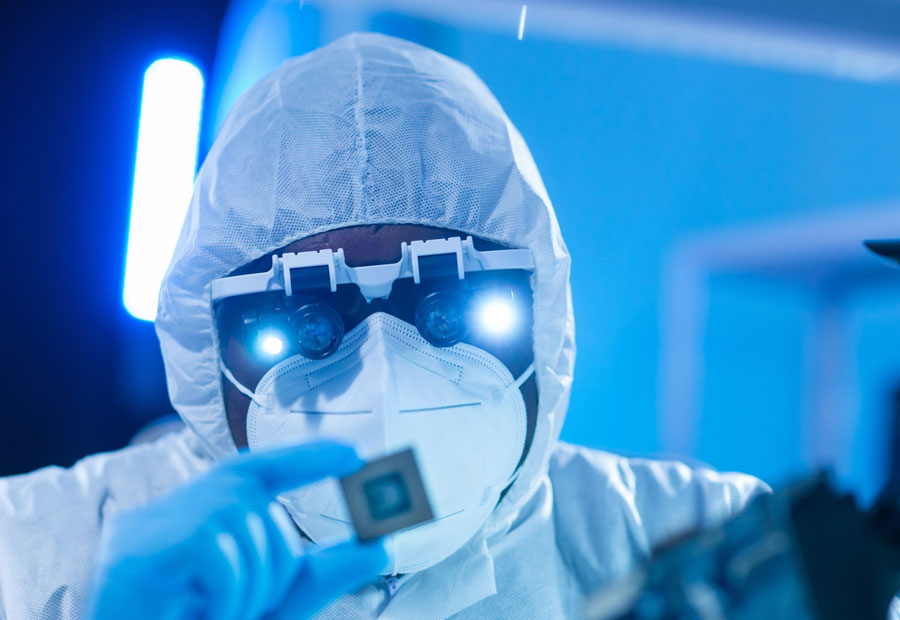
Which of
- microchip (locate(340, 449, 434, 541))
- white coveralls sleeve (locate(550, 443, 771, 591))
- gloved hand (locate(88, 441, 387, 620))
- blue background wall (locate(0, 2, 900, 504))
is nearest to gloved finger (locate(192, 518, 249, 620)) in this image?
gloved hand (locate(88, 441, 387, 620))

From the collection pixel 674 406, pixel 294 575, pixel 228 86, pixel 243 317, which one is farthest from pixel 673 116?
pixel 294 575

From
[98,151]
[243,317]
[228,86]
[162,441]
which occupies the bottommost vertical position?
[162,441]

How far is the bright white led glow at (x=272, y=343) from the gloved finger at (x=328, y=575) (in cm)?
31

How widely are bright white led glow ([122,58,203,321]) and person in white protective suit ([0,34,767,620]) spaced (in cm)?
36

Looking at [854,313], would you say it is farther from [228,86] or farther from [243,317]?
[243,317]

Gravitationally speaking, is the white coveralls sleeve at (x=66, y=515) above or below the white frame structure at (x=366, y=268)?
below

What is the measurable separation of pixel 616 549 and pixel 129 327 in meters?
1.22

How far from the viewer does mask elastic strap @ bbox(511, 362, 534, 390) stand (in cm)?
98

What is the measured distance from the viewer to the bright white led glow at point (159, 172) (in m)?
1.42

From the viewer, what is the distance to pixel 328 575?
0.67 meters

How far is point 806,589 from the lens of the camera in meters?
0.47

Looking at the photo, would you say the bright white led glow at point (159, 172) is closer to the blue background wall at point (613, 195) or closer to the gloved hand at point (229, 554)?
the blue background wall at point (613, 195)

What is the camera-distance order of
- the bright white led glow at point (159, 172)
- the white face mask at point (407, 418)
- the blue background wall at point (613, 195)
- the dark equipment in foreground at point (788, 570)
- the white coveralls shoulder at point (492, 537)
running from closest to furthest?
the dark equipment in foreground at point (788, 570)
the white face mask at point (407, 418)
the white coveralls shoulder at point (492, 537)
the bright white led glow at point (159, 172)
the blue background wall at point (613, 195)

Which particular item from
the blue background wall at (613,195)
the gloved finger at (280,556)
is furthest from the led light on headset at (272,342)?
the blue background wall at (613,195)
